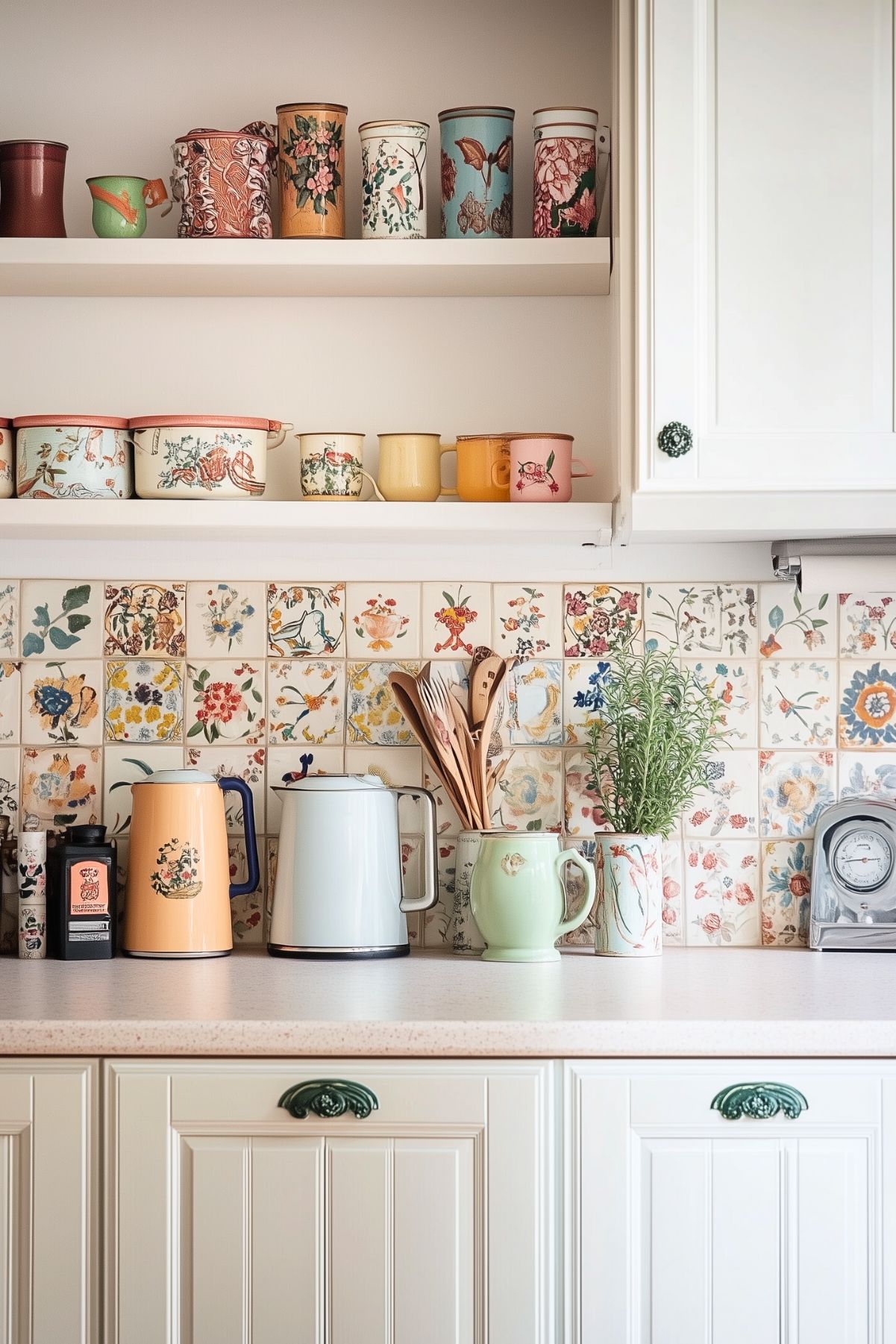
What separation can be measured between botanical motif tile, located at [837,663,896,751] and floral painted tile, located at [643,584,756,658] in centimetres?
15

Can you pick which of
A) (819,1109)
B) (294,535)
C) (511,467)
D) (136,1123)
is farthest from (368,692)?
(819,1109)

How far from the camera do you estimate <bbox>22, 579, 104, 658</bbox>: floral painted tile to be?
207 centimetres

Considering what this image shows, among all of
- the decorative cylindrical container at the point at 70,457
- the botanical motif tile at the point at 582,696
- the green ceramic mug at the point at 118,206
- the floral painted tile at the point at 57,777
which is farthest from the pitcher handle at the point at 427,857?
the green ceramic mug at the point at 118,206

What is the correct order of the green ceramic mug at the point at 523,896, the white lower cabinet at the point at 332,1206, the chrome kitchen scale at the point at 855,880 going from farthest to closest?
the chrome kitchen scale at the point at 855,880, the green ceramic mug at the point at 523,896, the white lower cabinet at the point at 332,1206

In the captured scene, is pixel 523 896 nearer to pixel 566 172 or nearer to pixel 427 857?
pixel 427 857

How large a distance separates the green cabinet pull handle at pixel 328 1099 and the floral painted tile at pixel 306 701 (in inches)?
26.4

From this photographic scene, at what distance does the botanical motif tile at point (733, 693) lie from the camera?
206cm

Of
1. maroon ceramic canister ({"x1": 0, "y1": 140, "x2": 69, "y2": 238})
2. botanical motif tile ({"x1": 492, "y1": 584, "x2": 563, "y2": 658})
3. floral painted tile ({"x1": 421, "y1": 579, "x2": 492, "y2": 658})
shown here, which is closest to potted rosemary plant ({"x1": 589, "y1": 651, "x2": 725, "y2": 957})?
botanical motif tile ({"x1": 492, "y1": 584, "x2": 563, "y2": 658})

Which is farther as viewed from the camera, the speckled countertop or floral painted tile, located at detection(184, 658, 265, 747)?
floral painted tile, located at detection(184, 658, 265, 747)

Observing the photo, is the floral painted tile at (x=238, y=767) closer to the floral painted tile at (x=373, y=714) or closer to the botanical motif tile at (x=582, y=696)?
the floral painted tile at (x=373, y=714)

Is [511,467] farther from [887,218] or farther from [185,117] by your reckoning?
[185,117]

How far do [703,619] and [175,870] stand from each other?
0.84 metres

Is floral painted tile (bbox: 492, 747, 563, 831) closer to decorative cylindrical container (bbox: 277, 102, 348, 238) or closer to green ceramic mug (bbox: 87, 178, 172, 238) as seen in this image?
decorative cylindrical container (bbox: 277, 102, 348, 238)

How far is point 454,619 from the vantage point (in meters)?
2.08
